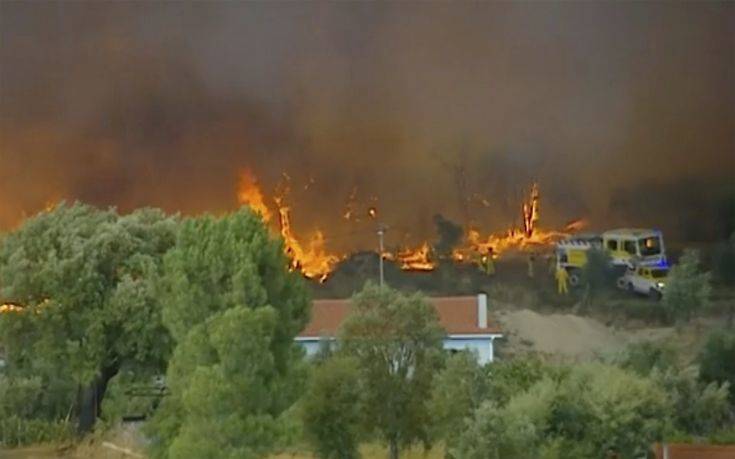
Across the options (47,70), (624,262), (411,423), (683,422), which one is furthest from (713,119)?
(47,70)

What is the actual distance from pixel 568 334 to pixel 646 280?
3.09 feet

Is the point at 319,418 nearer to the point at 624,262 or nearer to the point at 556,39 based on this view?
the point at 624,262

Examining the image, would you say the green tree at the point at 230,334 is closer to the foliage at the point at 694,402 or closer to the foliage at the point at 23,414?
the foliage at the point at 23,414

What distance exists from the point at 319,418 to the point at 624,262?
4010 mm

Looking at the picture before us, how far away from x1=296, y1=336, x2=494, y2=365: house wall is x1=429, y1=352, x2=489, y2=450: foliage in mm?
549

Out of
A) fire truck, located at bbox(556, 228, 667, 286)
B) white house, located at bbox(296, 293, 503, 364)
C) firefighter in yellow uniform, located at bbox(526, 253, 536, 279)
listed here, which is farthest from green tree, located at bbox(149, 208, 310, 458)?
fire truck, located at bbox(556, 228, 667, 286)

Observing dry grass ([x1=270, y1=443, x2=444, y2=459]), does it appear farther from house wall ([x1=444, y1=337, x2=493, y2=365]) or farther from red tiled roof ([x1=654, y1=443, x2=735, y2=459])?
red tiled roof ([x1=654, y1=443, x2=735, y2=459])

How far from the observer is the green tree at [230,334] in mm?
6961

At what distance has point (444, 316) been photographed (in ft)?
31.9

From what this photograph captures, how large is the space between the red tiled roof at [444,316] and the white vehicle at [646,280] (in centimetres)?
142

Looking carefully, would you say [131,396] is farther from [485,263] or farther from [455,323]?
[485,263]

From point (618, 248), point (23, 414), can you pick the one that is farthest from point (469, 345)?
point (23, 414)

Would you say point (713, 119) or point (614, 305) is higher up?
point (713, 119)

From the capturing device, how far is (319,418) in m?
7.93
